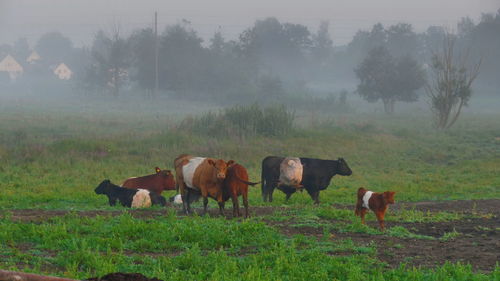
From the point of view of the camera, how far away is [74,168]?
22.5 meters

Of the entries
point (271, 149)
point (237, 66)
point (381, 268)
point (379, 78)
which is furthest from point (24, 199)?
point (237, 66)

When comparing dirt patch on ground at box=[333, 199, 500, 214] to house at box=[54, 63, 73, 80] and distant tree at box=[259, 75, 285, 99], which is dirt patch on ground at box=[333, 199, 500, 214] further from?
house at box=[54, 63, 73, 80]

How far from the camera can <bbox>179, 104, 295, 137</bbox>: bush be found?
3209 cm

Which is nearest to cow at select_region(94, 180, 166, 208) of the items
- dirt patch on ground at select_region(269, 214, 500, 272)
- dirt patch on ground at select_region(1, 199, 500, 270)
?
dirt patch on ground at select_region(1, 199, 500, 270)

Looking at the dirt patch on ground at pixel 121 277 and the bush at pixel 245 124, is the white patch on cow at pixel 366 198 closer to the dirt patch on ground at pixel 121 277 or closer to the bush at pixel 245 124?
the dirt patch on ground at pixel 121 277

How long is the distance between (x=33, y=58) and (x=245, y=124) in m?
147

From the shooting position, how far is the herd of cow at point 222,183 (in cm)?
1307

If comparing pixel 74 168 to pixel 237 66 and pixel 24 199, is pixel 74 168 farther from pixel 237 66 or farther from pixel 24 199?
pixel 237 66

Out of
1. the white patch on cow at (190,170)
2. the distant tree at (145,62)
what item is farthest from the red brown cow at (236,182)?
the distant tree at (145,62)

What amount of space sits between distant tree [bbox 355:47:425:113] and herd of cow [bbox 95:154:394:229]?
49.2 metres

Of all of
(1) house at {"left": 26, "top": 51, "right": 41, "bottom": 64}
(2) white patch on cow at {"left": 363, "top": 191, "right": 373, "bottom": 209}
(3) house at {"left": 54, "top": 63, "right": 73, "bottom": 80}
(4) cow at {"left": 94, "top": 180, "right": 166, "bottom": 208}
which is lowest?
(4) cow at {"left": 94, "top": 180, "right": 166, "bottom": 208}

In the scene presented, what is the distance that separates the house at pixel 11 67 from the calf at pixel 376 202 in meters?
157

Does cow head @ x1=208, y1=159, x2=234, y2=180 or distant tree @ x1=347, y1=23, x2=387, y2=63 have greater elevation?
distant tree @ x1=347, y1=23, x2=387, y2=63

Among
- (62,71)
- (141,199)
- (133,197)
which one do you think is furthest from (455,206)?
(62,71)
